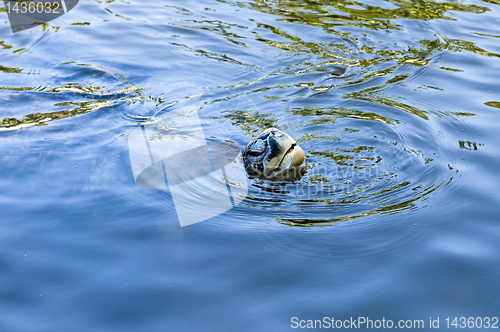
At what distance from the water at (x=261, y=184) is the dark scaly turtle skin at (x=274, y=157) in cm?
16

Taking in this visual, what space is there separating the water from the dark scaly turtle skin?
0.16 m

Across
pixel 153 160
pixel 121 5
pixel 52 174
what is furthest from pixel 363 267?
pixel 121 5

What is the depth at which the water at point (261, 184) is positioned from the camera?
2.38 metres

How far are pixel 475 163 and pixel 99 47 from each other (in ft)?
15.7

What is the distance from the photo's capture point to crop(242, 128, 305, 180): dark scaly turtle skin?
345 cm

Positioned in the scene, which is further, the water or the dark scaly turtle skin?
the dark scaly turtle skin

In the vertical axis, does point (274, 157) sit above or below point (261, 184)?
above

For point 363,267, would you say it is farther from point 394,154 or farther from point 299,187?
point 394,154

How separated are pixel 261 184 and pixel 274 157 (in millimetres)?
225

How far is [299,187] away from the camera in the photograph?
10.9ft

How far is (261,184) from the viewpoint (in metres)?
3.40

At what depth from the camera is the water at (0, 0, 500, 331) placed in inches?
93.5

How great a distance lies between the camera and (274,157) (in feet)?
11.3

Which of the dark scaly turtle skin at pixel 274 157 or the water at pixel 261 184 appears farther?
the dark scaly turtle skin at pixel 274 157
